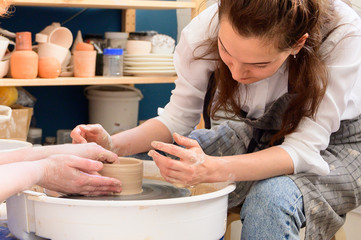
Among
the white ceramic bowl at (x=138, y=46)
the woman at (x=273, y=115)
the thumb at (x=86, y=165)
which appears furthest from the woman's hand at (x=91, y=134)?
the white ceramic bowl at (x=138, y=46)

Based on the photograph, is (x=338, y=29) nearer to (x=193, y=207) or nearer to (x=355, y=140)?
(x=355, y=140)

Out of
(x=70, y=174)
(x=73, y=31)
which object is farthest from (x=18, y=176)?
(x=73, y=31)

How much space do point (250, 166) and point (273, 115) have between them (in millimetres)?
224

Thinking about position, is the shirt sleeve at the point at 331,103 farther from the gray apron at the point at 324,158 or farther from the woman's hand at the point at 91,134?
the woman's hand at the point at 91,134

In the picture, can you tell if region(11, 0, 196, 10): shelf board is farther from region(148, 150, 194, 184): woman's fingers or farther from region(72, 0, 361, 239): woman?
region(148, 150, 194, 184): woman's fingers

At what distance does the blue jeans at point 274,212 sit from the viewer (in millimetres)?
1230

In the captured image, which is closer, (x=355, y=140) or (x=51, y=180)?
(x=51, y=180)

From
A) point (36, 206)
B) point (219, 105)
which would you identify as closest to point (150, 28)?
point (219, 105)

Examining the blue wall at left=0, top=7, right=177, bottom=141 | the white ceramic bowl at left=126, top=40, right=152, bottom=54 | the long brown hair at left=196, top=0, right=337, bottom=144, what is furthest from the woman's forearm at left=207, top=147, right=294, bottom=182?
the blue wall at left=0, top=7, right=177, bottom=141

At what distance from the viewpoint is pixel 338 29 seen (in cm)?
139

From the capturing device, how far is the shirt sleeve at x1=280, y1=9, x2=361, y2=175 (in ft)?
4.50

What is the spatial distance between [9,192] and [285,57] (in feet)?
2.37

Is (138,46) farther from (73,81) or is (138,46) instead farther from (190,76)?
(190,76)

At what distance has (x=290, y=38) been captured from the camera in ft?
4.16
